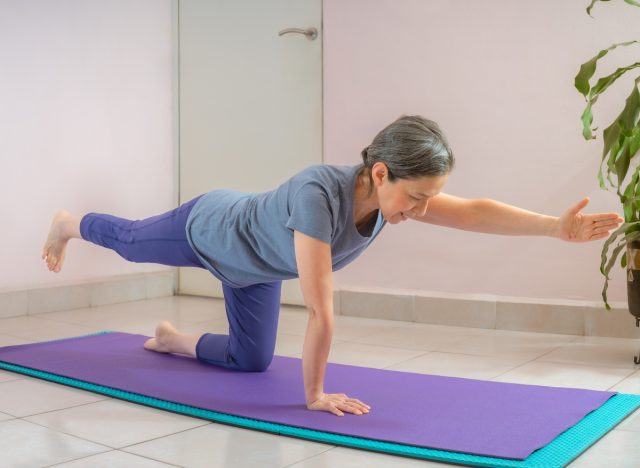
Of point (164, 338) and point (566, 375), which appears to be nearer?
point (566, 375)

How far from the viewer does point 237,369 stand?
2518 mm

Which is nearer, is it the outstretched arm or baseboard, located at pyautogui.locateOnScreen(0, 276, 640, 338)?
the outstretched arm

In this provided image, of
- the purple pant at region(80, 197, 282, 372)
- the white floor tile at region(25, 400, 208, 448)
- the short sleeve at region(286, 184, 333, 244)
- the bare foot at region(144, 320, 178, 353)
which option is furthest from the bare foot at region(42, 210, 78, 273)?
the short sleeve at region(286, 184, 333, 244)

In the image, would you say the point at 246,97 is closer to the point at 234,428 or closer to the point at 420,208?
the point at 420,208

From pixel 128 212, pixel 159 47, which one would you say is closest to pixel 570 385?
pixel 128 212

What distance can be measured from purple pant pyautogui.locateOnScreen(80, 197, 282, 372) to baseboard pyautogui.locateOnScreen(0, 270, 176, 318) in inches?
56.3

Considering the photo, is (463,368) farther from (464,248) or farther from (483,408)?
(464,248)

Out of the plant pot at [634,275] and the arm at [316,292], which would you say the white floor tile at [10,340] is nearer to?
the arm at [316,292]

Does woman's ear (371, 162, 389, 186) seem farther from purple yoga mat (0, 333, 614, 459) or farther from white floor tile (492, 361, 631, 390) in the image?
white floor tile (492, 361, 631, 390)

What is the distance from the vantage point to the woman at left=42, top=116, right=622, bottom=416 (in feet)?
6.24

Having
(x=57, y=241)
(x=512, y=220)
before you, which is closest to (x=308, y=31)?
(x=57, y=241)

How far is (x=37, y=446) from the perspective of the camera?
1.84 metres

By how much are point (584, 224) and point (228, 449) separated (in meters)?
1.00

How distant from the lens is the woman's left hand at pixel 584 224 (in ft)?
6.42
